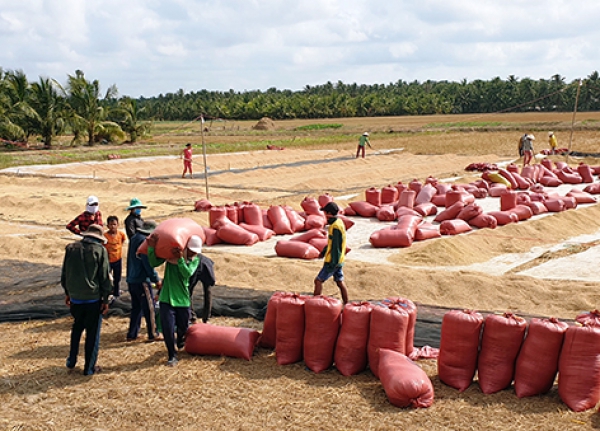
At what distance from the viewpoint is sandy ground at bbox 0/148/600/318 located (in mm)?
10422

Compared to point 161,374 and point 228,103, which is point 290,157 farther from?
point 228,103

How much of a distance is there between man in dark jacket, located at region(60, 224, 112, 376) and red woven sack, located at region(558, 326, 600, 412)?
4.52 meters

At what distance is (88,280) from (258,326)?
264 cm

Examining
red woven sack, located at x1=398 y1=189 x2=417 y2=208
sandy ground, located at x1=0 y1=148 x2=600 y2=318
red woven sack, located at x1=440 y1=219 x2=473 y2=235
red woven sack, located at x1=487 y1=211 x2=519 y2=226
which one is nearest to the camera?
sandy ground, located at x1=0 y1=148 x2=600 y2=318

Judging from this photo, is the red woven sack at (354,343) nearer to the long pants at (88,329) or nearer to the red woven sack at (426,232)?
the long pants at (88,329)

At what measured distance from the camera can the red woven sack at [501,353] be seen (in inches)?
254

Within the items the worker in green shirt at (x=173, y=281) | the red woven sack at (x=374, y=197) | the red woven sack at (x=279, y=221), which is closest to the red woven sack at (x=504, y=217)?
the red woven sack at (x=374, y=197)

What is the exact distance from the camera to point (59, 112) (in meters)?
39.8

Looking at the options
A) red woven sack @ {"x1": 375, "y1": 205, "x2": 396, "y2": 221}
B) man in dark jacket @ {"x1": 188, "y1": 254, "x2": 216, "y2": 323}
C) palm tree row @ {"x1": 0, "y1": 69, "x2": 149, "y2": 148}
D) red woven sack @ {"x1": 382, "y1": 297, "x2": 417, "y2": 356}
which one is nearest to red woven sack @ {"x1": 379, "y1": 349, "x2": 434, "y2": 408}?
red woven sack @ {"x1": 382, "y1": 297, "x2": 417, "y2": 356}

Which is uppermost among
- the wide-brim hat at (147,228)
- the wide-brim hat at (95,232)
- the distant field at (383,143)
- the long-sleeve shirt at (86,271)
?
the wide-brim hat at (95,232)

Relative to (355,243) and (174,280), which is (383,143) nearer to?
(355,243)

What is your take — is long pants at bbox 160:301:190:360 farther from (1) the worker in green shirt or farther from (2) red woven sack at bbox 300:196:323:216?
(2) red woven sack at bbox 300:196:323:216

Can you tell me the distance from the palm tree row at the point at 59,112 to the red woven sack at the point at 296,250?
94.2ft

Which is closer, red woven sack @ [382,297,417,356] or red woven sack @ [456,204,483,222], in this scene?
red woven sack @ [382,297,417,356]
